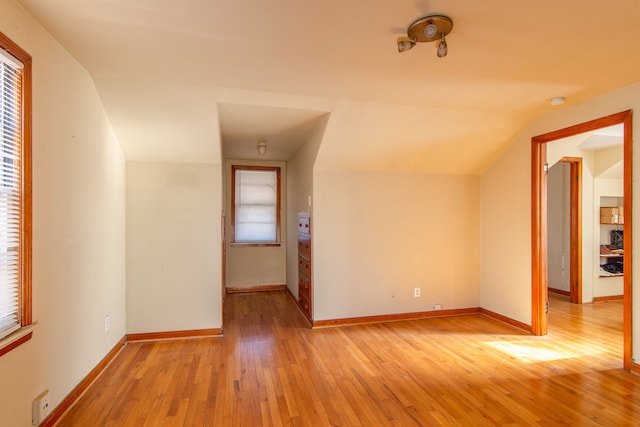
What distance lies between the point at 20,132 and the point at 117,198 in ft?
Answer: 5.05

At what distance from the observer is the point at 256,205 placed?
5965 millimetres

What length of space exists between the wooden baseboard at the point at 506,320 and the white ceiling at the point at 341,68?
6.83ft

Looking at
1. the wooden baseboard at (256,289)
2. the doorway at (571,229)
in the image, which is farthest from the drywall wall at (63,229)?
the doorway at (571,229)

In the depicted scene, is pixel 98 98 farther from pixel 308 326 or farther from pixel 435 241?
pixel 435 241

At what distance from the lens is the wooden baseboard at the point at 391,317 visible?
399 cm

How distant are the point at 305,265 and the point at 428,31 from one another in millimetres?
3157

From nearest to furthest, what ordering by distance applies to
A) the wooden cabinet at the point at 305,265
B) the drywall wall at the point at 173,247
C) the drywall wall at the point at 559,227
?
1. the drywall wall at the point at 173,247
2. the wooden cabinet at the point at 305,265
3. the drywall wall at the point at 559,227

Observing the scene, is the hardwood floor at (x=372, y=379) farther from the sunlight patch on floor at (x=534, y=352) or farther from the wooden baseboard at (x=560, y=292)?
the wooden baseboard at (x=560, y=292)

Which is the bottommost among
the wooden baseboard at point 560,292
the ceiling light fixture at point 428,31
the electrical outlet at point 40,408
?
the wooden baseboard at point 560,292

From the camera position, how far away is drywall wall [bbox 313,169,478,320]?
4.03 meters

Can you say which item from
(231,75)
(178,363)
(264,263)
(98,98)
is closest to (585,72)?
(231,75)

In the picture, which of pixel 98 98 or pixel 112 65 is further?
pixel 98 98

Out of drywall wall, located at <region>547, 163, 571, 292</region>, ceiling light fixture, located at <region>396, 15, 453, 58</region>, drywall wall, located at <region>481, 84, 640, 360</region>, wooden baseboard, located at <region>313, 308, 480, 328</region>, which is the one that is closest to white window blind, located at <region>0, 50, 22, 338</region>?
ceiling light fixture, located at <region>396, 15, 453, 58</region>

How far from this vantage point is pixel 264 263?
596 centimetres
